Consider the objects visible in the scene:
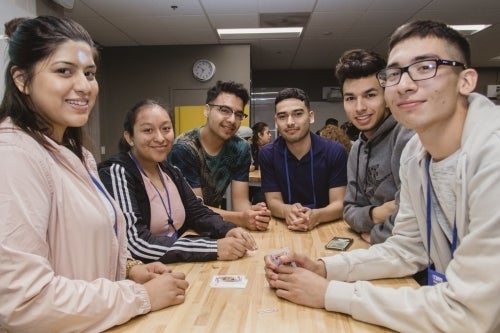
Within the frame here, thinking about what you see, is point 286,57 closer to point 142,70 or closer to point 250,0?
point 142,70

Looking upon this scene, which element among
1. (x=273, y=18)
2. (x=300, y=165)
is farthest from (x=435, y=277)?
(x=273, y=18)

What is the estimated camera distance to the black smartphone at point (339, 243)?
1.84m

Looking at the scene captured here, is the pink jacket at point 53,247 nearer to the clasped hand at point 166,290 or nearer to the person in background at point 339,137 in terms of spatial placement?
the clasped hand at point 166,290

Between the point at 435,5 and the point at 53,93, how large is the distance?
5347 mm

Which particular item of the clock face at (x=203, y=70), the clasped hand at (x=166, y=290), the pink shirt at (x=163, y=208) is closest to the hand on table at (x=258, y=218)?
the pink shirt at (x=163, y=208)

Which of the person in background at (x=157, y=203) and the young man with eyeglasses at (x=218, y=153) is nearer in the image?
the person in background at (x=157, y=203)

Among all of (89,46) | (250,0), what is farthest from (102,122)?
(89,46)

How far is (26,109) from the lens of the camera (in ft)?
3.84

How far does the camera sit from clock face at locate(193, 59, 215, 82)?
713 centimetres

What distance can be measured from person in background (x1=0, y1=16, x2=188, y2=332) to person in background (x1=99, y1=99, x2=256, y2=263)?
311 mm

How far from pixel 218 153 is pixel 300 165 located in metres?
0.65

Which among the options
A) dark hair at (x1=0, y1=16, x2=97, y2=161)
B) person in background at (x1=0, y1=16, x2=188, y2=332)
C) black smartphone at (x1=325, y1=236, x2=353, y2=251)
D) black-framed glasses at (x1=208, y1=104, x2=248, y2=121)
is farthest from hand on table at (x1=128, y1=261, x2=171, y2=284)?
black-framed glasses at (x1=208, y1=104, x2=248, y2=121)

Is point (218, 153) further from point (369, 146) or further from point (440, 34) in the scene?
point (440, 34)

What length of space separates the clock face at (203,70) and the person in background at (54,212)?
5.89 meters
